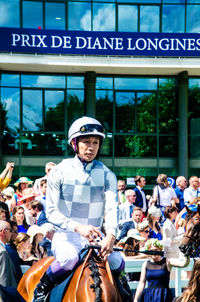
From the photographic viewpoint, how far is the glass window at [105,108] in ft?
70.1

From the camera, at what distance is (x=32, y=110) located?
20859 mm

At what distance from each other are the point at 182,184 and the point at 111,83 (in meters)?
10.3

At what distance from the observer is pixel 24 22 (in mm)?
20969

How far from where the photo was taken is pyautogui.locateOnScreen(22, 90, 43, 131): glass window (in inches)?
816

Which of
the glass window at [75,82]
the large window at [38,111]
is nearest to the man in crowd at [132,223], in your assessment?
the large window at [38,111]

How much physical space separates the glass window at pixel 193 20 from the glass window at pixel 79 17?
436 centimetres

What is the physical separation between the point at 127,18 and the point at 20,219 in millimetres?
15328

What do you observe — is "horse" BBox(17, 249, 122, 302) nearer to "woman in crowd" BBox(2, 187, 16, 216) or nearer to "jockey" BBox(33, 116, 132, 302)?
"jockey" BBox(33, 116, 132, 302)

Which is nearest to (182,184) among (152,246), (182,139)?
(152,246)

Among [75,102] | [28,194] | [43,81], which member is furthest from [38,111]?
[28,194]

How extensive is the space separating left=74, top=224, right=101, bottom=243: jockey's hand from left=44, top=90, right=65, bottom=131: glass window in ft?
56.6

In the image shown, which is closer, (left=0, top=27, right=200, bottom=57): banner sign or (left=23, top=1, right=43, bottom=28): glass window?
(left=0, top=27, right=200, bottom=57): banner sign

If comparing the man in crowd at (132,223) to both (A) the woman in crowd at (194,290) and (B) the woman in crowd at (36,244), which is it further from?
(A) the woman in crowd at (194,290)

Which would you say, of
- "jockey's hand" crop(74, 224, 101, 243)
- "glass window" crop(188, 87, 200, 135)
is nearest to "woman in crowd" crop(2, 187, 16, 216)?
"jockey's hand" crop(74, 224, 101, 243)
